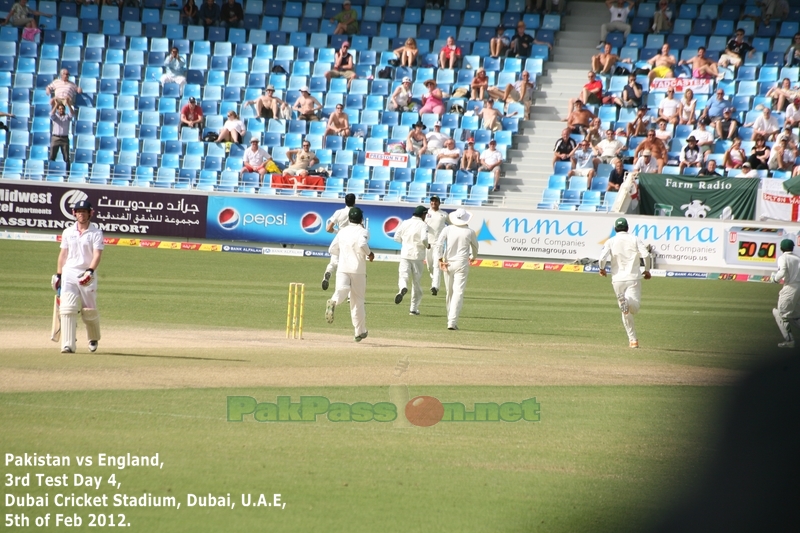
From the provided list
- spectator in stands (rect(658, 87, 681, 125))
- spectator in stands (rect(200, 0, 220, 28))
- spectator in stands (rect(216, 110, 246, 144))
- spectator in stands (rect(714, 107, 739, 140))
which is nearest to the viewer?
spectator in stands (rect(714, 107, 739, 140))

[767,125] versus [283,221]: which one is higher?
[767,125]

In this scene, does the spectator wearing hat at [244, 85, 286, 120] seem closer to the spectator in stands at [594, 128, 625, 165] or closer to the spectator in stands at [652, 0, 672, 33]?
the spectator in stands at [594, 128, 625, 165]

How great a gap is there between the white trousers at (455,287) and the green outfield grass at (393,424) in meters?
0.31

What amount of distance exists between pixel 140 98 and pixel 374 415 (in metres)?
26.7

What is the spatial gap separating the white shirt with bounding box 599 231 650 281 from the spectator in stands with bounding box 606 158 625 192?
14.0m

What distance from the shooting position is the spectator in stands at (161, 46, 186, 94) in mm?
34750

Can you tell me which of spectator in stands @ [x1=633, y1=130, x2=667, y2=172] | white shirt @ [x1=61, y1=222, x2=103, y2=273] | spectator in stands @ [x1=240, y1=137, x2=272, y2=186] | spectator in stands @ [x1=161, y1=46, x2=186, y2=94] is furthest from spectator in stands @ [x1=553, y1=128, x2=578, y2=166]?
white shirt @ [x1=61, y1=222, x2=103, y2=273]

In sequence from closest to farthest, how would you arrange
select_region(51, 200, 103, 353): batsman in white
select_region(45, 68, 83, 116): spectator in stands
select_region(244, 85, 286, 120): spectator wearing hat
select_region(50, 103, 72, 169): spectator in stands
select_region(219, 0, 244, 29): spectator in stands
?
select_region(51, 200, 103, 353): batsman in white < select_region(50, 103, 72, 169): spectator in stands < select_region(244, 85, 286, 120): spectator wearing hat < select_region(45, 68, 83, 116): spectator in stands < select_region(219, 0, 244, 29): spectator in stands

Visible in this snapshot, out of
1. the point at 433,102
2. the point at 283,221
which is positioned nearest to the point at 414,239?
the point at 283,221

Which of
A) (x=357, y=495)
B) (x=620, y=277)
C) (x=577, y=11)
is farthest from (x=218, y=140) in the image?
(x=357, y=495)

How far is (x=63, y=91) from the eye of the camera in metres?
33.6

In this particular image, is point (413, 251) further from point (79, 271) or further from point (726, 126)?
point (726, 126)

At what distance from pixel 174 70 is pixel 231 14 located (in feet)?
10.6

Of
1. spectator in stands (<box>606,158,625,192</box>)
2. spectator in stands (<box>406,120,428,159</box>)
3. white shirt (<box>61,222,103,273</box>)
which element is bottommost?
white shirt (<box>61,222,103,273</box>)
